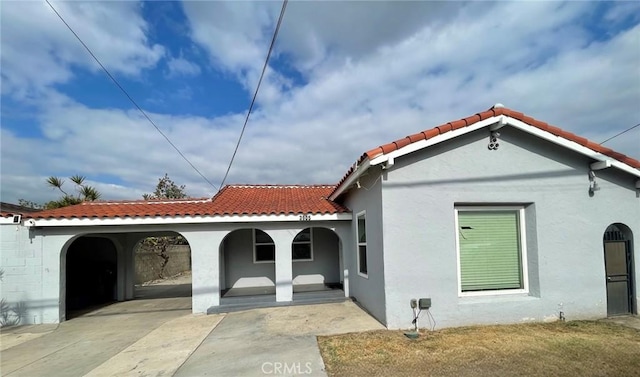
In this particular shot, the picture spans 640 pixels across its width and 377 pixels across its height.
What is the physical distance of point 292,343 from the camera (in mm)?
6379

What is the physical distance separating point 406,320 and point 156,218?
22.3 feet

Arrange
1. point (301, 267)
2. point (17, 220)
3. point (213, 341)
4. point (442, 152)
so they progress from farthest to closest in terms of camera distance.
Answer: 1. point (301, 267)
2. point (17, 220)
3. point (442, 152)
4. point (213, 341)

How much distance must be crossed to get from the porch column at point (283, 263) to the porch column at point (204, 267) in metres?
1.54

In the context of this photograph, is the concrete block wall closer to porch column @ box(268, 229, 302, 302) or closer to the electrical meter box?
porch column @ box(268, 229, 302, 302)

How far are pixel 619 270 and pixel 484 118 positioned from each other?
4.76m

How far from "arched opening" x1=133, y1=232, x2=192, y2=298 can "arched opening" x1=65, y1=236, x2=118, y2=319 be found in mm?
1977

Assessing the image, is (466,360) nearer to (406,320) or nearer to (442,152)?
(406,320)

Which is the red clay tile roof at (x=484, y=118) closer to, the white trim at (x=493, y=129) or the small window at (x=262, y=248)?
the white trim at (x=493, y=129)

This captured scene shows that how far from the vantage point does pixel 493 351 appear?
18.5 ft

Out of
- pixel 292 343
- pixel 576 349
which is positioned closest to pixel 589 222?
pixel 576 349

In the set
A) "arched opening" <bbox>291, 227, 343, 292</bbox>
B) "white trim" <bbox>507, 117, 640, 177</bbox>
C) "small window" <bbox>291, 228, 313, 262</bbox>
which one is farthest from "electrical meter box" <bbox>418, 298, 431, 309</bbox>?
"small window" <bbox>291, 228, 313, 262</bbox>

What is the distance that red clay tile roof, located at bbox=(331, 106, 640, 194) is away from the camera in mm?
6934

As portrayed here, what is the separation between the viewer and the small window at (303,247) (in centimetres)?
1289

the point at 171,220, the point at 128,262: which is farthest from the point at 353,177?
the point at 128,262
